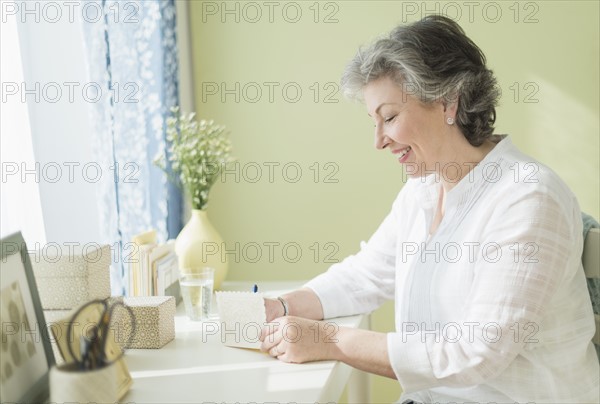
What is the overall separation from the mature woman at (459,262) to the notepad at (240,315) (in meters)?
0.05

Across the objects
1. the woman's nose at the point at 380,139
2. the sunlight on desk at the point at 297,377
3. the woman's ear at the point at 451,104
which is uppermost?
the woman's ear at the point at 451,104

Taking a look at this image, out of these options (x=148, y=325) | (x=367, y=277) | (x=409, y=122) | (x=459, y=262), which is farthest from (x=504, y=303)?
(x=148, y=325)

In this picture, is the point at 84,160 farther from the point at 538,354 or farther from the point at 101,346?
the point at 538,354

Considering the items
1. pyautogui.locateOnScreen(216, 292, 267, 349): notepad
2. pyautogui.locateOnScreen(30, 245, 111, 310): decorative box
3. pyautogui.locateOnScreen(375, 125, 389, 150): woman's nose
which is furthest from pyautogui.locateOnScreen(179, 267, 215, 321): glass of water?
pyautogui.locateOnScreen(375, 125, 389, 150): woman's nose

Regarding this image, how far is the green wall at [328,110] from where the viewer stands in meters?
2.64

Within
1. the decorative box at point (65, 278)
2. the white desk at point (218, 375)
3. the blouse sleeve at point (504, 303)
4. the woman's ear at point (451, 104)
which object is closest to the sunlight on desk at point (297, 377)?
the white desk at point (218, 375)

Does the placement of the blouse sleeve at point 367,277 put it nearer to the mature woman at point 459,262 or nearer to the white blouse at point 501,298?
the mature woman at point 459,262

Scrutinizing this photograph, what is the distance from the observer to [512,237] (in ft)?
4.81

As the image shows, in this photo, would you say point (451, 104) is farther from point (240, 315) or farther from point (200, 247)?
point (200, 247)

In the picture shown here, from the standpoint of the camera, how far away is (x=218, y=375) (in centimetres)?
142

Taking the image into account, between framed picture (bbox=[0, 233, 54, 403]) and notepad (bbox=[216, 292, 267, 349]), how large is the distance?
1.33 feet

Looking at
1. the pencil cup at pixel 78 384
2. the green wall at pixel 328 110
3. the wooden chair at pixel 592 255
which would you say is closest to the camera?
the pencil cup at pixel 78 384

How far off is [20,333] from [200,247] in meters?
0.94

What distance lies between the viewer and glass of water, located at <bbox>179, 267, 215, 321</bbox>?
6.02 ft
